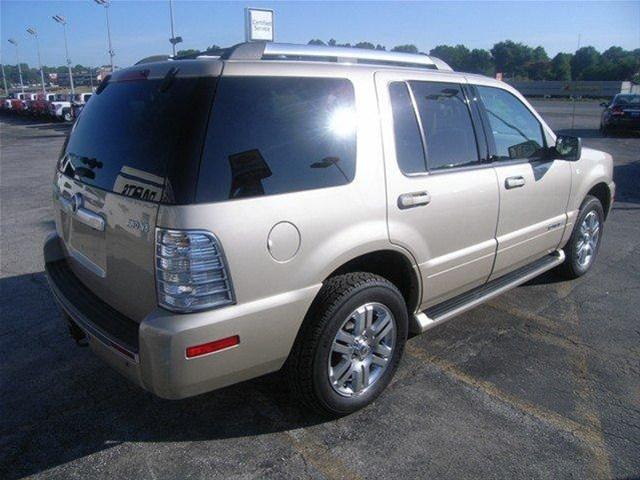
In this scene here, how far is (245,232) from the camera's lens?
2.36m

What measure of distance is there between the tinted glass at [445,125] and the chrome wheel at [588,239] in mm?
2033

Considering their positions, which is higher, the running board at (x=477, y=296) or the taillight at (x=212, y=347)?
the taillight at (x=212, y=347)

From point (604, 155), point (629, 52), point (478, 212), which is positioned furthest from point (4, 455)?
point (629, 52)

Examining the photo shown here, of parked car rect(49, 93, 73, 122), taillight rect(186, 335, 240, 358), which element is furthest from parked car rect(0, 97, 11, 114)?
taillight rect(186, 335, 240, 358)

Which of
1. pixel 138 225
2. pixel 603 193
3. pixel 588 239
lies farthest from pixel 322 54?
pixel 603 193

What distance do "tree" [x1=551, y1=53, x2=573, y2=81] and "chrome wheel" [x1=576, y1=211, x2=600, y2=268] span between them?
87601mm

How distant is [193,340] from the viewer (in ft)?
7.50

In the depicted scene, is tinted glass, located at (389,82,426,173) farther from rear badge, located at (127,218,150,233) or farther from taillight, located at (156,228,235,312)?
rear badge, located at (127,218,150,233)

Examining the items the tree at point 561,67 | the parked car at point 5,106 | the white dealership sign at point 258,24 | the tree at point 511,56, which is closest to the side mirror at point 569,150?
the white dealership sign at point 258,24

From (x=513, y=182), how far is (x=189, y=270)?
2572 millimetres

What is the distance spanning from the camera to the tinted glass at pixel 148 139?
2293 millimetres

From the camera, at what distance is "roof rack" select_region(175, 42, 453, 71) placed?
261 cm

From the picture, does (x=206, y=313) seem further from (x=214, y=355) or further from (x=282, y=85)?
(x=282, y=85)

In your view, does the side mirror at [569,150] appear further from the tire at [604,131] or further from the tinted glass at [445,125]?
the tire at [604,131]
